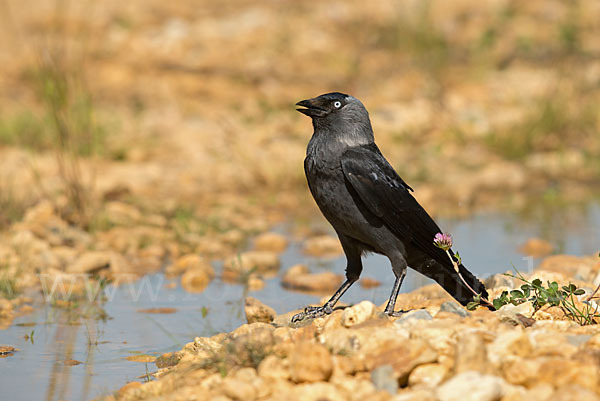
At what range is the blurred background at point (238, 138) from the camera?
6.21 meters

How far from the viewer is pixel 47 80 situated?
7.04 m

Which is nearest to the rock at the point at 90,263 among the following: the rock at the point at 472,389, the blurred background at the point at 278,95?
the blurred background at the point at 278,95

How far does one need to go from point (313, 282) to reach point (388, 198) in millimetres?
1624

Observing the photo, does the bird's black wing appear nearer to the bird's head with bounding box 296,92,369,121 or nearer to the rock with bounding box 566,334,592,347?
the bird's head with bounding box 296,92,369,121

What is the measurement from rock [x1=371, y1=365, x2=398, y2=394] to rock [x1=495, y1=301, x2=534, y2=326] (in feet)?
2.83

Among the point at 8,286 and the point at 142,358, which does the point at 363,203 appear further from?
the point at 8,286

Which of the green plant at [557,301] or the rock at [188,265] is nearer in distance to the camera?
the green plant at [557,301]

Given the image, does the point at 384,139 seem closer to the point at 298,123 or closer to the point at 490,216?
the point at 298,123

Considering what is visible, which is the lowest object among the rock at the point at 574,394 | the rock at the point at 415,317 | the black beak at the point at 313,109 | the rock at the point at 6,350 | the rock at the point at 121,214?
the rock at the point at 574,394

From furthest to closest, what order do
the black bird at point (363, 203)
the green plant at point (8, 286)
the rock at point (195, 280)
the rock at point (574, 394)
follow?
the rock at point (195, 280), the green plant at point (8, 286), the black bird at point (363, 203), the rock at point (574, 394)

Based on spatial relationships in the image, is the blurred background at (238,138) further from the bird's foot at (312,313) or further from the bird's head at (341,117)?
the bird's head at (341,117)

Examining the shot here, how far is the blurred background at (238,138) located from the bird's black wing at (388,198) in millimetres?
1141

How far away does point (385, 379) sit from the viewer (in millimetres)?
3391

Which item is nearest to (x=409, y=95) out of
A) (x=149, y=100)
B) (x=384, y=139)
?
(x=384, y=139)
